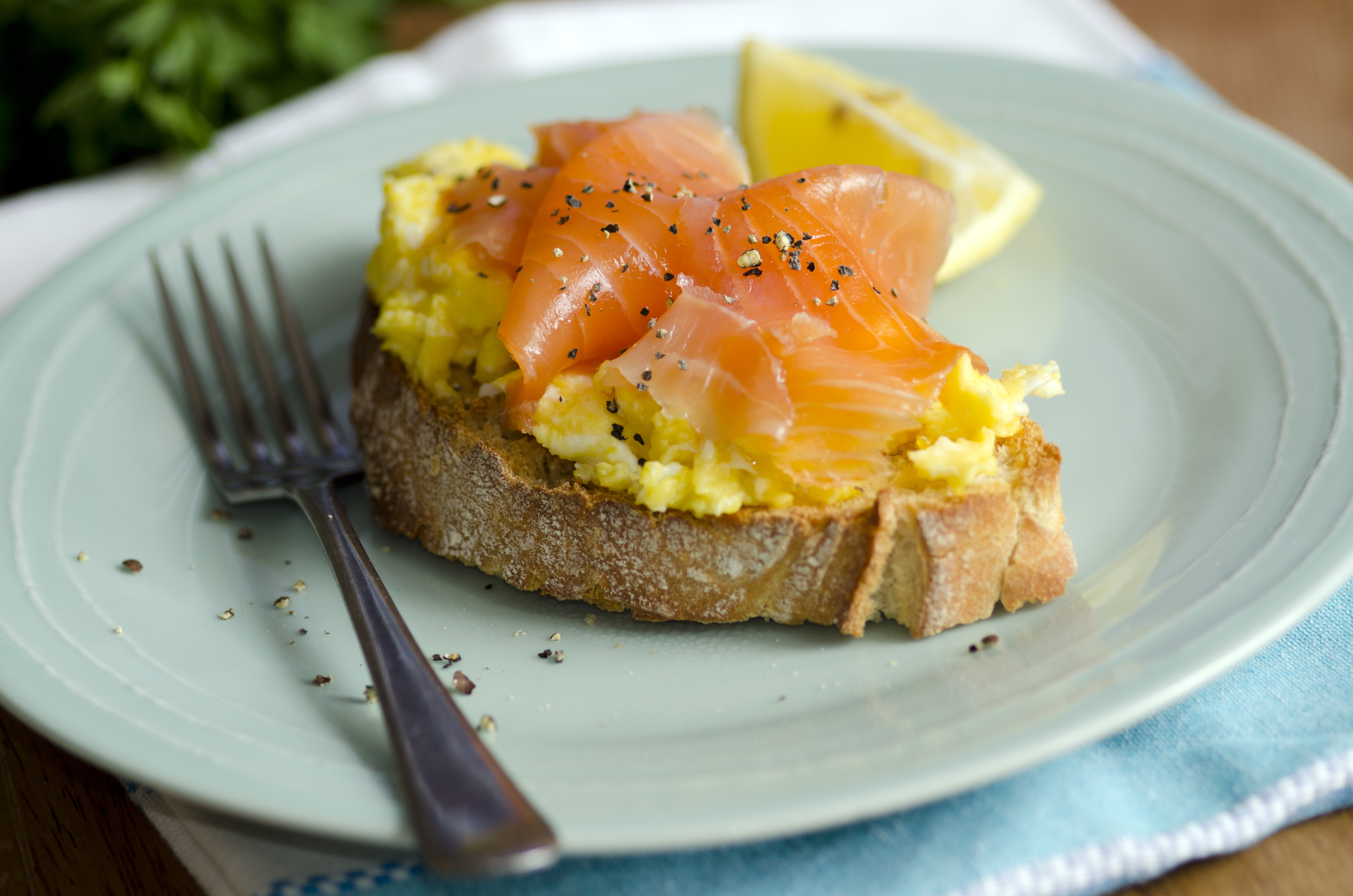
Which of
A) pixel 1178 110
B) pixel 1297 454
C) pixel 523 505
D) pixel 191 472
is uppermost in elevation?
pixel 1178 110

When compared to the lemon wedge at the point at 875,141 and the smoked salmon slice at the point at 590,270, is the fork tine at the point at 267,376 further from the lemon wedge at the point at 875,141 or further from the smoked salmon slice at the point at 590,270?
the lemon wedge at the point at 875,141

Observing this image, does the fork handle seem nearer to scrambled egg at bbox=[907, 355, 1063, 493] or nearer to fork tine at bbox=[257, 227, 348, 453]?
fork tine at bbox=[257, 227, 348, 453]

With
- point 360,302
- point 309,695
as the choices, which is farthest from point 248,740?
point 360,302

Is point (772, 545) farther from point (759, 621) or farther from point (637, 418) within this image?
point (637, 418)

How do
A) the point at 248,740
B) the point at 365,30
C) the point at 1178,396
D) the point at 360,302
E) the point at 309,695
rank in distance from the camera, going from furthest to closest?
the point at 365,30 → the point at 360,302 → the point at 1178,396 → the point at 309,695 → the point at 248,740

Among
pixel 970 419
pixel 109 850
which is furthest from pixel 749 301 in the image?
pixel 109 850

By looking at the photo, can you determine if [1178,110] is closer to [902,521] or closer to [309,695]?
[902,521]
